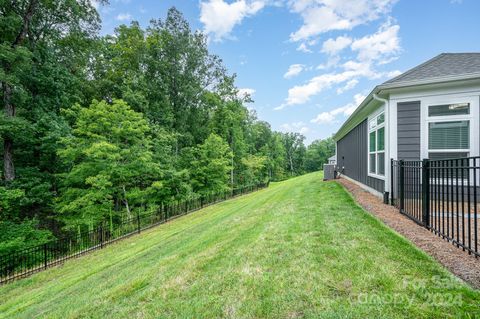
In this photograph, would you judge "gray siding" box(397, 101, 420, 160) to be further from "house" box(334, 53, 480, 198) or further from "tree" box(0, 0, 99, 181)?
"tree" box(0, 0, 99, 181)

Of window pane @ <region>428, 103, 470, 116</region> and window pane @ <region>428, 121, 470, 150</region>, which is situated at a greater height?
window pane @ <region>428, 103, 470, 116</region>

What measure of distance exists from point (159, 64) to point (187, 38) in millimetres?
3587

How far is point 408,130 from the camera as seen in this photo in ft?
19.9

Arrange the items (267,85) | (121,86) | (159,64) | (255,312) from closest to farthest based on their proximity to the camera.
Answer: (255,312) < (121,86) < (159,64) < (267,85)

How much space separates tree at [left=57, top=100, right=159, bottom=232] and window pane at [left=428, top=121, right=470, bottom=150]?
10.9m

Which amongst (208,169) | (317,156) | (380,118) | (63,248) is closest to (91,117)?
(63,248)

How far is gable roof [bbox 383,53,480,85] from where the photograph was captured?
18.4 feet

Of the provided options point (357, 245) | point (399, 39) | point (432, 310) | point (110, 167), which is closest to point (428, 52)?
point (399, 39)

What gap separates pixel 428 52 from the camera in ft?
37.5

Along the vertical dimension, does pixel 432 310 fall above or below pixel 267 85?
below

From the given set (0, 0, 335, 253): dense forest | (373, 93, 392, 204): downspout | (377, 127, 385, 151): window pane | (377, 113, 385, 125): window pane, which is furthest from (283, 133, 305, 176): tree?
(373, 93, 392, 204): downspout

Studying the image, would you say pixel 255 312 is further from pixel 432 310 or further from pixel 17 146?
pixel 17 146

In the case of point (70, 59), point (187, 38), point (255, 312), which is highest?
point (187, 38)

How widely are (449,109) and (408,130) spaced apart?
1.02 m
